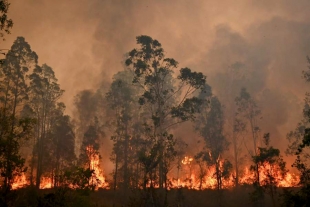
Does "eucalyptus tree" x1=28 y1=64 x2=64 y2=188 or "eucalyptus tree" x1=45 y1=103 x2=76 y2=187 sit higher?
"eucalyptus tree" x1=28 y1=64 x2=64 y2=188

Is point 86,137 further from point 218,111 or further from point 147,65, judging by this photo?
point 218,111

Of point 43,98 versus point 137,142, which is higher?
point 43,98

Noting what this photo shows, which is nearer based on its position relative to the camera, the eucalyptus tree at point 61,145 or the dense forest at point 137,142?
the dense forest at point 137,142

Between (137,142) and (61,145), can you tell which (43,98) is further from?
(137,142)

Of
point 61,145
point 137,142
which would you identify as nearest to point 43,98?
point 61,145

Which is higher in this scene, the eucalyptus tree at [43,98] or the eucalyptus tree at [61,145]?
the eucalyptus tree at [43,98]

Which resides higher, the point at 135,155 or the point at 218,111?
the point at 218,111

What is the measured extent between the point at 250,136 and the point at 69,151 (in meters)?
39.9

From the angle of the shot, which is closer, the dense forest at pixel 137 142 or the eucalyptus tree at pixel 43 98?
the dense forest at pixel 137 142

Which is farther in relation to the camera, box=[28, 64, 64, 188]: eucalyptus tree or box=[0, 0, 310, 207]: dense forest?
box=[28, 64, 64, 188]: eucalyptus tree

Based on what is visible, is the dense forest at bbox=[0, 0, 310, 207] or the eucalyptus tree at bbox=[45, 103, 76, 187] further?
the eucalyptus tree at bbox=[45, 103, 76, 187]

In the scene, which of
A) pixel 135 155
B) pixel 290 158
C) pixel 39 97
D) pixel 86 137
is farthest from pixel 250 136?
pixel 39 97

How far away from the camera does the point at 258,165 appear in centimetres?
2770

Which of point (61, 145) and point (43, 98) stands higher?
point (43, 98)
